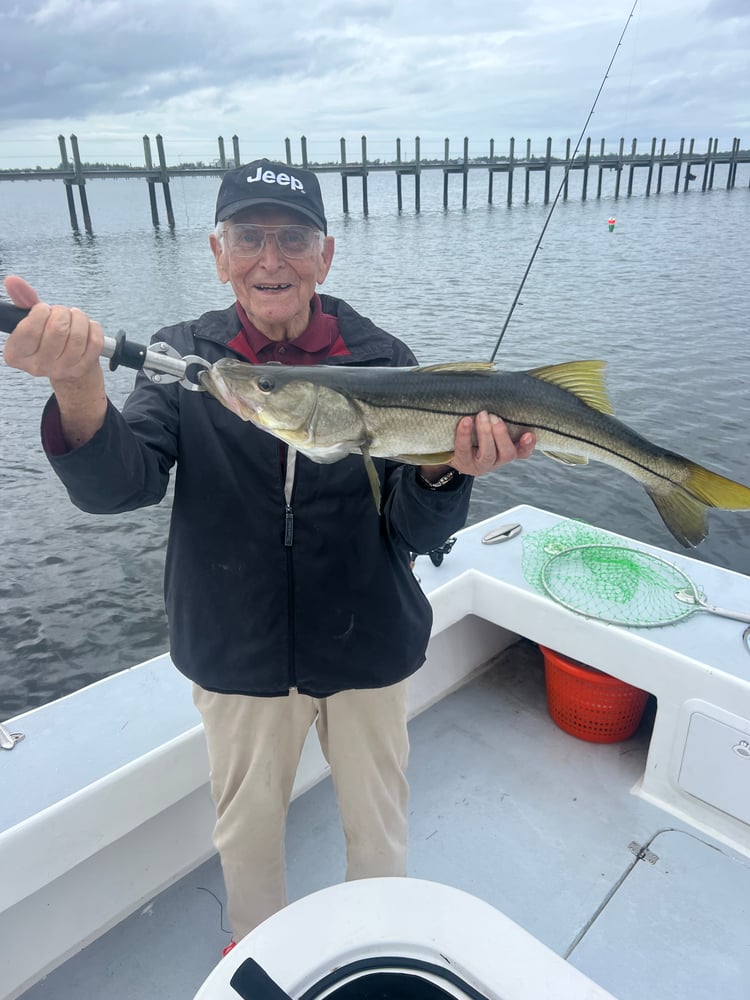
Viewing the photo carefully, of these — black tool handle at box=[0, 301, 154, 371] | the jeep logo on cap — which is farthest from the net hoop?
black tool handle at box=[0, 301, 154, 371]

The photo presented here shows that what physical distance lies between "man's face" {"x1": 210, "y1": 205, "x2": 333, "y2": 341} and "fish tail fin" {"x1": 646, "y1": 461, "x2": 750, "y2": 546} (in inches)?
58.3

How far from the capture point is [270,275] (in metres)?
2.52

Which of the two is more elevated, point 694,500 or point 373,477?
point 373,477

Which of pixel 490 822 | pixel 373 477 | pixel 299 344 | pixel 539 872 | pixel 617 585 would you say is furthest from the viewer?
pixel 617 585

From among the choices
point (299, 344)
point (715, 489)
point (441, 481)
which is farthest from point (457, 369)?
point (715, 489)

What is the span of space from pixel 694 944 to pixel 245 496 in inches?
117

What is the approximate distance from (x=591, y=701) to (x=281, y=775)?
2.35 metres

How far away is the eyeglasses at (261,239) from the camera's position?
2533mm

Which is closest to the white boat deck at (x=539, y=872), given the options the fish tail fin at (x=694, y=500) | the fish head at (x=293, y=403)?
the fish tail fin at (x=694, y=500)

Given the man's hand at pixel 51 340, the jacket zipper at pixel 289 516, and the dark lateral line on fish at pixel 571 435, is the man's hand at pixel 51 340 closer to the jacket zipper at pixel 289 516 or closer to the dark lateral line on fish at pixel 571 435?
the jacket zipper at pixel 289 516

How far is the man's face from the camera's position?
252 cm

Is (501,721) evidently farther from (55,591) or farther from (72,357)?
(55,591)

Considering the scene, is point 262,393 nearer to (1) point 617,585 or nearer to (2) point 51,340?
(2) point 51,340

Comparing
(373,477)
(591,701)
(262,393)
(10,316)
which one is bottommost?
(591,701)
